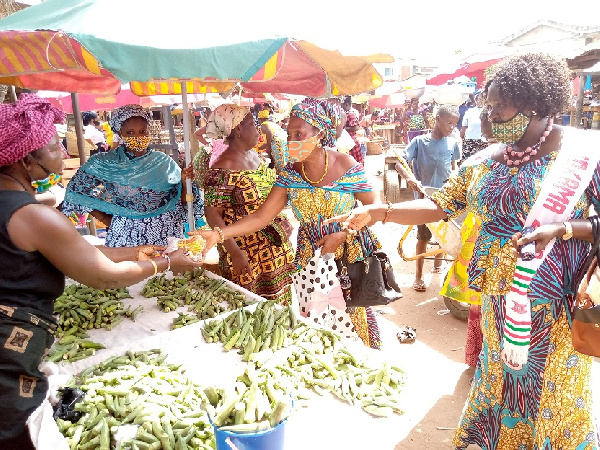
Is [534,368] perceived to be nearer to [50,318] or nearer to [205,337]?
[205,337]

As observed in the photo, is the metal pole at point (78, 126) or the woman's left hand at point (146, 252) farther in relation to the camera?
the metal pole at point (78, 126)

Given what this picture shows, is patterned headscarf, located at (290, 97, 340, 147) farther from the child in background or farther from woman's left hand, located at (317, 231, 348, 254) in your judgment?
the child in background

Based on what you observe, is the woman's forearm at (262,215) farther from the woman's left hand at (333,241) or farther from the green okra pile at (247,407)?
the green okra pile at (247,407)

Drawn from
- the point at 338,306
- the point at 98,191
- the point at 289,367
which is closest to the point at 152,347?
the point at 289,367

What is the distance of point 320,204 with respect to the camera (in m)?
3.51

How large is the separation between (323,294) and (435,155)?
14.0 feet

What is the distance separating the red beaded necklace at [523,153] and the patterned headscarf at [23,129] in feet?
7.61

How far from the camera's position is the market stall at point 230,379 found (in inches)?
86.0

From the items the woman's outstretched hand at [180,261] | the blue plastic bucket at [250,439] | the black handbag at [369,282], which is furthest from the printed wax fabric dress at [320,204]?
the blue plastic bucket at [250,439]

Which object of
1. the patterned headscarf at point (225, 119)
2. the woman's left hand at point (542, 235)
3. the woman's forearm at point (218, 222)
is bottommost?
the woman's forearm at point (218, 222)

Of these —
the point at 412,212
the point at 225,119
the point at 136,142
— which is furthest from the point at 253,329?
the point at 136,142

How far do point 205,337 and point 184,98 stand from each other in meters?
2.14

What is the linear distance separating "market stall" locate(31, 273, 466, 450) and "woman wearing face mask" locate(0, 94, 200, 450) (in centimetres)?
14

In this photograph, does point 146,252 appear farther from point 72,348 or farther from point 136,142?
point 136,142
